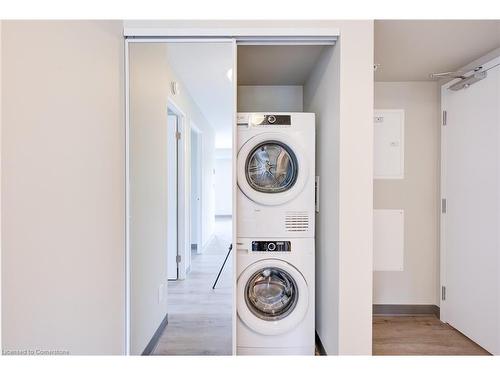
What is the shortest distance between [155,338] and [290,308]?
3.31ft

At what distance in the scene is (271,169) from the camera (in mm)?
1979

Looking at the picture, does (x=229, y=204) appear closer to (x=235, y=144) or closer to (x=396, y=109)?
(x=235, y=144)

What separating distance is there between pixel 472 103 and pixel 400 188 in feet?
2.86

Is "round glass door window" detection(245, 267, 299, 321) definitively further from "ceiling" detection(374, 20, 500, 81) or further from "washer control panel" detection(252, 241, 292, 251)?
"ceiling" detection(374, 20, 500, 81)

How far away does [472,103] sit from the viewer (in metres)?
2.18

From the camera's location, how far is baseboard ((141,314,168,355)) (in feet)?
6.29

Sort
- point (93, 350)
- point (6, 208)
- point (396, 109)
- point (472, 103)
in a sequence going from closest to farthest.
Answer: point (6, 208) < point (93, 350) < point (472, 103) < point (396, 109)

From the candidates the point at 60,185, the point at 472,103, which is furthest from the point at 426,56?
the point at 60,185

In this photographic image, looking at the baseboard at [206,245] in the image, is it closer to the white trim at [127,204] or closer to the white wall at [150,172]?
the white wall at [150,172]

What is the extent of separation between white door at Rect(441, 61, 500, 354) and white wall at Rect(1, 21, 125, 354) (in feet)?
8.45

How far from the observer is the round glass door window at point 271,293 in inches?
77.4

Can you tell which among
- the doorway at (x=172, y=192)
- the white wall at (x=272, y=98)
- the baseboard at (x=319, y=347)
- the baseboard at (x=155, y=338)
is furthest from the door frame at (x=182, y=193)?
the baseboard at (x=319, y=347)

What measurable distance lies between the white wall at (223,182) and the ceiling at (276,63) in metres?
0.75

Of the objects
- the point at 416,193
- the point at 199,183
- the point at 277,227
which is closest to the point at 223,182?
the point at 199,183
